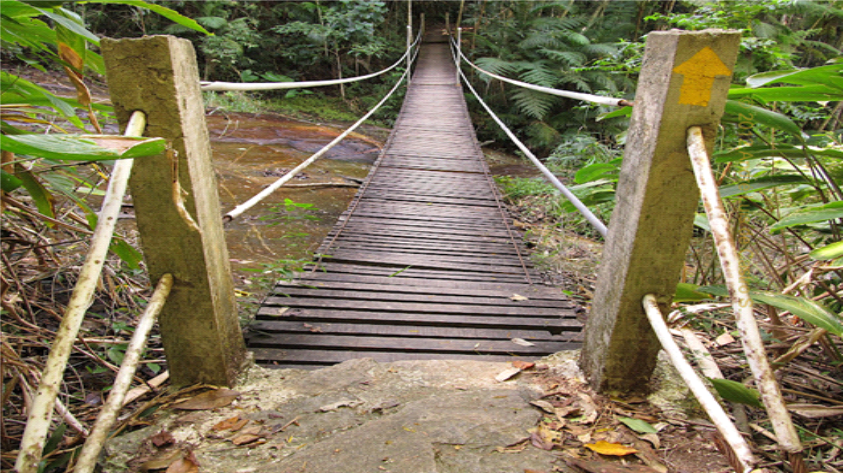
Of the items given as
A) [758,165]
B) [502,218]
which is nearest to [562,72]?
[502,218]

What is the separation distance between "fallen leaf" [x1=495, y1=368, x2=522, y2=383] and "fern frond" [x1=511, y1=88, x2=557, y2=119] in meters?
6.81

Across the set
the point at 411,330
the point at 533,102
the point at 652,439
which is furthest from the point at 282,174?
the point at 533,102

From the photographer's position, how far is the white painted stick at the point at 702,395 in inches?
28.6

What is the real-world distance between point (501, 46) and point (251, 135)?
5.73m

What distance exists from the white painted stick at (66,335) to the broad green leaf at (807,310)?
119cm

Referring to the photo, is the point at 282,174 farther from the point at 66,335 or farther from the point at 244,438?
the point at 66,335

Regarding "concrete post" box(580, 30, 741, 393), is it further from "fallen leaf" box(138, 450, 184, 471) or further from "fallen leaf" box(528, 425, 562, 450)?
"fallen leaf" box(138, 450, 184, 471)

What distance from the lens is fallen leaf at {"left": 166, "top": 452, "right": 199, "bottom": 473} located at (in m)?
0.89

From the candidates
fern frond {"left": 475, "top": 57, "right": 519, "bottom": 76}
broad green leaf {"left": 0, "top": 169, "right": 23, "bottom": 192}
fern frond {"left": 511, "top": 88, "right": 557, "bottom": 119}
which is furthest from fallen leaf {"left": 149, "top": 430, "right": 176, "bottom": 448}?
fern frond {"left": 475, "top": 57, "right": 519, "bottom": 76}

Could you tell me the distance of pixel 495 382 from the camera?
1.27 m

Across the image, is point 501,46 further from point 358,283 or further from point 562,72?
point 358,283

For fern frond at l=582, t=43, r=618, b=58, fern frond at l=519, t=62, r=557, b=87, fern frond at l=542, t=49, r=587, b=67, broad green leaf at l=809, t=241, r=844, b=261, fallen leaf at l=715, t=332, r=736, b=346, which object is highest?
fern frond at l=582, t=43, r=618, b=58

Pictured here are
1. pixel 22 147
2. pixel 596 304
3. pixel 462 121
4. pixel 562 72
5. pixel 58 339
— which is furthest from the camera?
pixel 562 72

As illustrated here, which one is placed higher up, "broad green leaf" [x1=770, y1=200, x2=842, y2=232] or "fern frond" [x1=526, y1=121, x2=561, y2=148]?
"broad green leaf" [x1=770, y1=200, x2=842, y2=232]
